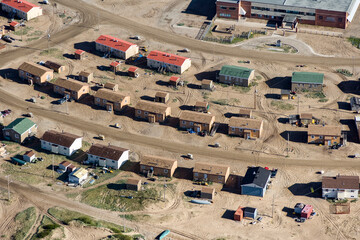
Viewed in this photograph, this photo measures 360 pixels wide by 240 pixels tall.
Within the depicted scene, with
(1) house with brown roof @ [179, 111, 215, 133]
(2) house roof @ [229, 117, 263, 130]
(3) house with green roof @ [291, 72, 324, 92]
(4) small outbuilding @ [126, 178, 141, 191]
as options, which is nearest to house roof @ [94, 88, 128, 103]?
(1) house with brown roof @ [179, 111, 215, 133]

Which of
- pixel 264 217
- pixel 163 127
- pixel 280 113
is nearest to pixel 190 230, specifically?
pixel 264 217

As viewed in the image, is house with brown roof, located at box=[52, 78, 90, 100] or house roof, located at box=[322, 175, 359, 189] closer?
house roof, located at box=[322, 175, 359, 189]

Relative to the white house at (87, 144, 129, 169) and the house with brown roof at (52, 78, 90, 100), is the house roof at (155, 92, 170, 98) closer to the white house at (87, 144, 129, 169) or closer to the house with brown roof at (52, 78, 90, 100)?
the house with brown roof at (52, 78, 90, 100)

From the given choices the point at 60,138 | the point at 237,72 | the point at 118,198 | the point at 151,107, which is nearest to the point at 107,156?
the point at 60,138

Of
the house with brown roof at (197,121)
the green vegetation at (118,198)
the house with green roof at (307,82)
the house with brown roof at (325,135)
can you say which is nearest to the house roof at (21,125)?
the green vegetation at (118,198)

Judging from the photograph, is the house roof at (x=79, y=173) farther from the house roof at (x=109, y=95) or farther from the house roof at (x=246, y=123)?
the house roof at (x=246, y=123)

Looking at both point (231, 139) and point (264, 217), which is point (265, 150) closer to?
point (231, 139)
